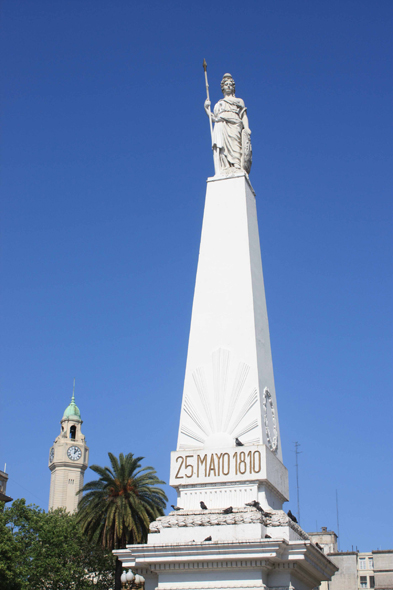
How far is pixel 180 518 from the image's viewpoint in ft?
55.1

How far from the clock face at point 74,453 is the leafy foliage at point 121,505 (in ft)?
371

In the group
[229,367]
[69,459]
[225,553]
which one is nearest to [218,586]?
[225,553]

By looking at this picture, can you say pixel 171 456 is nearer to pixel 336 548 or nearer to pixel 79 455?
pixel 336 548

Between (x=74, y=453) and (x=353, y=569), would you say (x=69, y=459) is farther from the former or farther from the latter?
(x=353, y=569)

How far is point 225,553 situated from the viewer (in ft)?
51.1

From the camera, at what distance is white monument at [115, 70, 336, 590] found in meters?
15.8

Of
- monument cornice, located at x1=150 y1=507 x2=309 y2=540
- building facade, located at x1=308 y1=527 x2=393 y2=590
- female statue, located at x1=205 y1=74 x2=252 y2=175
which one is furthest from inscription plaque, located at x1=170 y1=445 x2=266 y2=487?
building facade, located at x1=308 y1=527 x2=393 y2=590

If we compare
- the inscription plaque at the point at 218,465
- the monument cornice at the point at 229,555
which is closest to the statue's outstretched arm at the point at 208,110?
the inscription plaque at the point at 218,465

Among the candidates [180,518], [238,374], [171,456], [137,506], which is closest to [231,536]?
[180,518]

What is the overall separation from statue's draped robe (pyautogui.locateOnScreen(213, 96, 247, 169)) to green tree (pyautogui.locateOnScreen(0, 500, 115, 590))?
90.6 feet

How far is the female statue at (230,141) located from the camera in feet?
72.0

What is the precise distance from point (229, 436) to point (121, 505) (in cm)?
1907

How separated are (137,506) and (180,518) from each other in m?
19.5

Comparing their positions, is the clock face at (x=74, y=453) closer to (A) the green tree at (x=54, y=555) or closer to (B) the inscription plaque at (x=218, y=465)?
(A) the green tree at (x=54, y=555)
